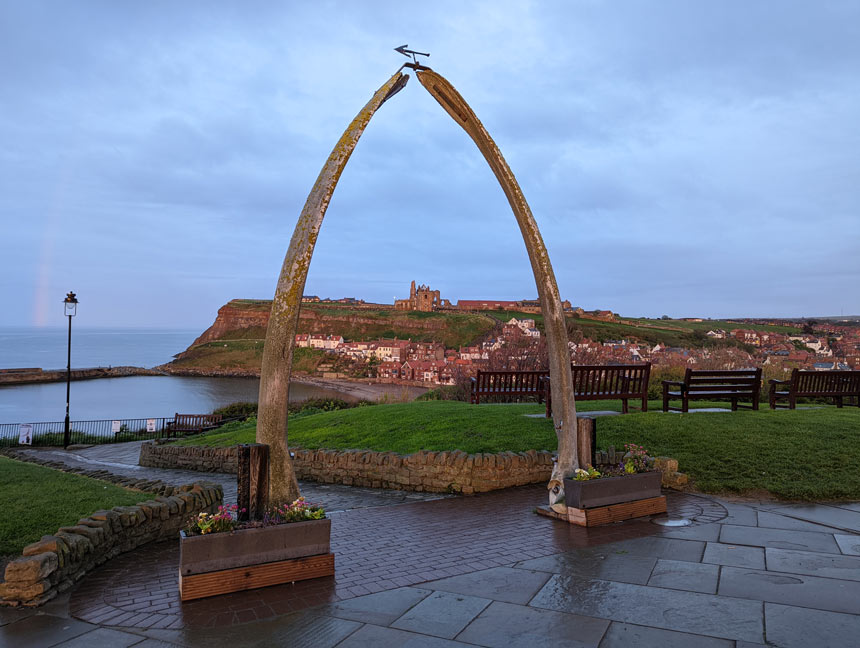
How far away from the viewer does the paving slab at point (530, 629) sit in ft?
11.5

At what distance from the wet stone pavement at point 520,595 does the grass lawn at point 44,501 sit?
4.27ft

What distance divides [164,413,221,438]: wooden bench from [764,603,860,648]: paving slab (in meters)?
23.7

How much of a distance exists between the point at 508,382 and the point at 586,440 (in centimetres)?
767

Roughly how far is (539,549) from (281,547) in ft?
8.18

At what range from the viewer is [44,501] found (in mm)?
7285

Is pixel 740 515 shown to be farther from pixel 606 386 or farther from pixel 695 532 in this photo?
pixel 606 386

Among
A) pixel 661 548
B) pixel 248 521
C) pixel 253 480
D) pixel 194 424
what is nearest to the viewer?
pixel 248 521

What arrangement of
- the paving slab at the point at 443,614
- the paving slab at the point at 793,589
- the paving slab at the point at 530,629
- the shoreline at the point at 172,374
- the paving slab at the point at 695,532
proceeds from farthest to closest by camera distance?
the shoreline at the point at 172,374 < the paving slab at the point at 695,532 < the paving slab at the point at 793,589 < the paving slab at the point at 443,614 < the paving slab at the point at 530,629

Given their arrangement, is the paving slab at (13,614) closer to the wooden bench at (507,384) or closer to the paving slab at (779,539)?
the paving slab at (779,539)

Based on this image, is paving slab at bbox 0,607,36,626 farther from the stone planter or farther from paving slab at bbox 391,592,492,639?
the stone planter

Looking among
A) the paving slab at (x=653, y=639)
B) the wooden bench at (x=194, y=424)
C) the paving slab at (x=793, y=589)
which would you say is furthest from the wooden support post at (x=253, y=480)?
the wooden bench at (x=194, y=424)

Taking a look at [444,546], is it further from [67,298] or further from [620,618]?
[67,298]

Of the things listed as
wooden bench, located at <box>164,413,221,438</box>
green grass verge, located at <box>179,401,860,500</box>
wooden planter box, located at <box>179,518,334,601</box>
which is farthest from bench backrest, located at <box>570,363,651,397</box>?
wooden bench, located at <box>164,413,221,438</box>

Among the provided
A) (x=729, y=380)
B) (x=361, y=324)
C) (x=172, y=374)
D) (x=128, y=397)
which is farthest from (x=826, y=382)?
(x=361, y=324)
